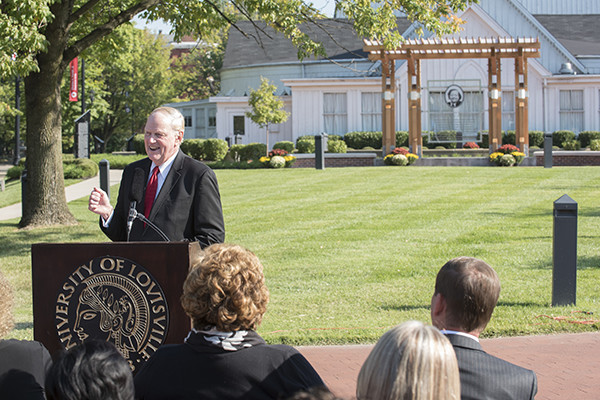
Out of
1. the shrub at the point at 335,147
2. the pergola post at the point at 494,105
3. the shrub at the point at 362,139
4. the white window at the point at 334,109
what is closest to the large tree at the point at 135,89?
the white window at the point at 334,109

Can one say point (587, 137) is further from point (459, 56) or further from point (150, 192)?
point (150, 192)

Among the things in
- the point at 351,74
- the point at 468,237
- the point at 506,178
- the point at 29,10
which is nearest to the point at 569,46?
the point at 351,74

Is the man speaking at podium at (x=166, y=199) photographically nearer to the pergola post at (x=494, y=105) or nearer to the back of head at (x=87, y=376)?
the back of head at (x=87, y=376)

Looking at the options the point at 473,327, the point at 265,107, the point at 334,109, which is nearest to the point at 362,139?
the point at 334,109

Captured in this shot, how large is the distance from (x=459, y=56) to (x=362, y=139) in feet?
27.1

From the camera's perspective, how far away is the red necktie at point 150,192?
5.00 m

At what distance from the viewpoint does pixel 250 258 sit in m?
3.23

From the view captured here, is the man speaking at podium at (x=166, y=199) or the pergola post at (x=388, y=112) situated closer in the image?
the man speaking at podium at (x=166, y=199)

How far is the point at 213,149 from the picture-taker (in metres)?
31.7

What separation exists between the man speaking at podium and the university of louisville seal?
64cm

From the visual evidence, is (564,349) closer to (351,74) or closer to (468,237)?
(468,237)

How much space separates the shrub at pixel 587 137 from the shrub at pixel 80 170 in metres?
22.1

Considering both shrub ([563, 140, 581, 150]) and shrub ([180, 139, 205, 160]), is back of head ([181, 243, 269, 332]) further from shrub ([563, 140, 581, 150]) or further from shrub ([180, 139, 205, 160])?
shrub ([563, 140, 581, 150])

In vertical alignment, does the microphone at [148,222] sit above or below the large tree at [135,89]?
below
